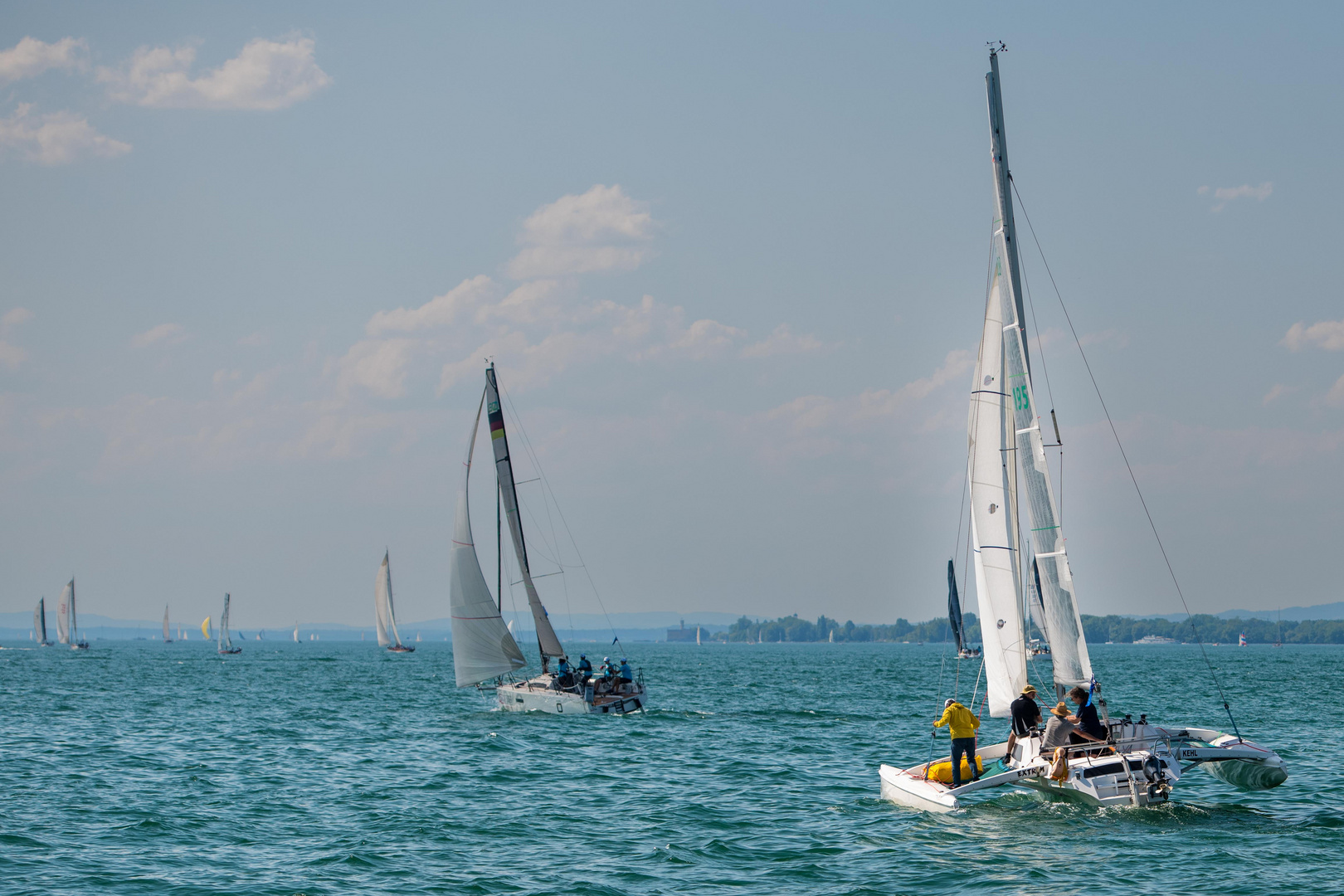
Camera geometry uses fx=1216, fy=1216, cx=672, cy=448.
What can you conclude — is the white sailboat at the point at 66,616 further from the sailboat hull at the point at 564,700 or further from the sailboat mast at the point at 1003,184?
the sailboat mast at the point at 1003,184

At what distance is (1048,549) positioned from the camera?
71.2ft

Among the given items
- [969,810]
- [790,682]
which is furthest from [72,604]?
[969,810]

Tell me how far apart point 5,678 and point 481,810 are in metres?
66.2

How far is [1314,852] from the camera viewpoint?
58.0 ft

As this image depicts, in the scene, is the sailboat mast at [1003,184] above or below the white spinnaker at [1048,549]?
above

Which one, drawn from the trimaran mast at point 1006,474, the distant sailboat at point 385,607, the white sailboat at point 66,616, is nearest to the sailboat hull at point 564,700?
the trimaran mast at point 1006,474

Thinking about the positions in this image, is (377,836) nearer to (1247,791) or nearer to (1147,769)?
(1147,769)

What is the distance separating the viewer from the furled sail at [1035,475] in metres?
21.5

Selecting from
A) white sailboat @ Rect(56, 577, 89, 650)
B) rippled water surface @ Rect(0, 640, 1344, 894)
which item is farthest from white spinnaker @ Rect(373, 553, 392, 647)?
rippled water surface @ Rect(0, 640, 1344, 894)

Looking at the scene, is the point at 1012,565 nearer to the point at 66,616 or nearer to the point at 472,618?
the point at 472,618

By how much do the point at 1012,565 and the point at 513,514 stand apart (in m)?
25.3

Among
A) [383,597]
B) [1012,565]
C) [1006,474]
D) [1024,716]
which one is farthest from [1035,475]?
[383,597]

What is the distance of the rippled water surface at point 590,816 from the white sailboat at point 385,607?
89.6m

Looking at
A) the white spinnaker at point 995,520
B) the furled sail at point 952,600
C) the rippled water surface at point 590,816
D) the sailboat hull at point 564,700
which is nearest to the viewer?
the rippled water surface at point 590,816
